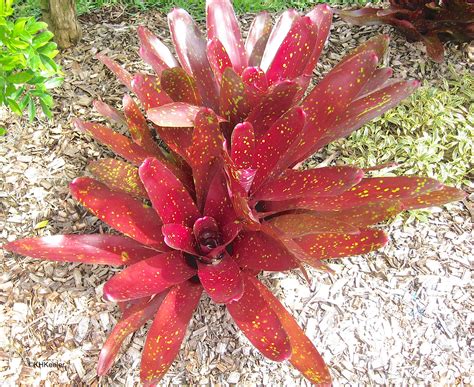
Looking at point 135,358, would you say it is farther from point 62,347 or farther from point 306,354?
point 306,354

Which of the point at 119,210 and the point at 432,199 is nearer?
the point at 119,210

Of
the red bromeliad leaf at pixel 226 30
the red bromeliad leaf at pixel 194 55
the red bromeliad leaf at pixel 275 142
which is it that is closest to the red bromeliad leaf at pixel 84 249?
the red bromeliad leaf at pixel 275 142

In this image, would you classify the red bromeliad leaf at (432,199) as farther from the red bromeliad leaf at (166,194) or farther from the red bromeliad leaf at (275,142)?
Answer: the red bromeliad leaf at (166,194)

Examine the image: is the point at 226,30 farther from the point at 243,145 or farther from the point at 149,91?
the point at 243,145

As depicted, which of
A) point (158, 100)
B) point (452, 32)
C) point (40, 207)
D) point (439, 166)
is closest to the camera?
point (158, 100)

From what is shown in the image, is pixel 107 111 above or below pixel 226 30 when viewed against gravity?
below

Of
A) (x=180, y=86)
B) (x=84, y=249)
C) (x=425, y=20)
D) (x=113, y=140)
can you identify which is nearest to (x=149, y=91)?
(x=180, y=86)

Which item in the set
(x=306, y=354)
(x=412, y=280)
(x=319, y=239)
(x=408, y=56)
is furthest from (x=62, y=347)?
(x=408, y=56)

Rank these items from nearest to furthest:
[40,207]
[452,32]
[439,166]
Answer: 1. [40,207]
2. [439,166]
3. [452,32]
